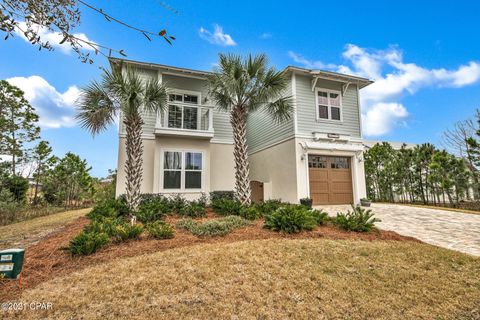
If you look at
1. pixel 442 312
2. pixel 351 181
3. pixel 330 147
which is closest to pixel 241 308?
pixel 442 312

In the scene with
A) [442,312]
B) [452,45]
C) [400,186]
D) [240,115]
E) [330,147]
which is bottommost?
[442,312]

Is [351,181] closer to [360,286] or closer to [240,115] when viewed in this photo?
[240,115]

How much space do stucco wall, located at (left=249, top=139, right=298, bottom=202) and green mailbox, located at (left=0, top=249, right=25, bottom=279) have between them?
9.79 m

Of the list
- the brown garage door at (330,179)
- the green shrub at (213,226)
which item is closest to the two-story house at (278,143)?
the brown garage door at (330,179)

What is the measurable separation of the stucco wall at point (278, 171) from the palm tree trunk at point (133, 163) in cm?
705

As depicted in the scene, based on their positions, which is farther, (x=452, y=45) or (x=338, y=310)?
(x=452, y=45)

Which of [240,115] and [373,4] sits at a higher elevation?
[373,4]

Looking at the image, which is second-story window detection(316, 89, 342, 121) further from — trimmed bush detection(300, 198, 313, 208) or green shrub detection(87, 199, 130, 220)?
green shrub detection(87, 199, 130, 220)

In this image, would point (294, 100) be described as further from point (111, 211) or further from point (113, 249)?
point (113, 249)

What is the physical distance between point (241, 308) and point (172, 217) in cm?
568

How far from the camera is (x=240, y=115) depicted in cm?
927

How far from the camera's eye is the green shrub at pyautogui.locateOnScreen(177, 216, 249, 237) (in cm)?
582

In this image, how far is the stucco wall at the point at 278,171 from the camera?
11.6 metres

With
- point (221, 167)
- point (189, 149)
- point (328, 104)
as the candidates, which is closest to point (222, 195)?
point (221, 167)
